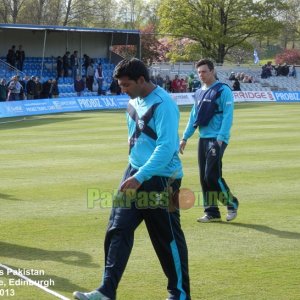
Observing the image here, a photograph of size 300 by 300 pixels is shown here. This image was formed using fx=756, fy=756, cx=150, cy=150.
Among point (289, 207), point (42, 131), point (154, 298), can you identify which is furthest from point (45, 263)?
point (42, 131)

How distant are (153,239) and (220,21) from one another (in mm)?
70254

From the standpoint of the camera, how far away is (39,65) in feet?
160

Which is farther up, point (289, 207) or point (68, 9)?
point (68, 9)

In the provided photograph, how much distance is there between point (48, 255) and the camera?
8.06 meters

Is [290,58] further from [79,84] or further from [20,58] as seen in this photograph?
[20,58]

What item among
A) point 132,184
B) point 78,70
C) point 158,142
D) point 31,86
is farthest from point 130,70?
point 78,70

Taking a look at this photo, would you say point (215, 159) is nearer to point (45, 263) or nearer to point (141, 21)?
point (45, 263)

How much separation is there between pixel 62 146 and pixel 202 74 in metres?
11.3

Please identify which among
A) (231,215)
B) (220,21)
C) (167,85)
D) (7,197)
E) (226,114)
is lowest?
(7,197)

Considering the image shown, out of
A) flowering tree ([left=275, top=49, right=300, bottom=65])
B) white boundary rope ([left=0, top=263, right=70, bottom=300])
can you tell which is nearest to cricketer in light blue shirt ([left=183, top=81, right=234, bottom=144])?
white boundary rope ([left=0, top=263, right=70, bottom=300])

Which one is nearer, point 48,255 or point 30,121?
point 48,255

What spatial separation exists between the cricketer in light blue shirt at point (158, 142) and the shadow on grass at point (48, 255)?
78.1 inches

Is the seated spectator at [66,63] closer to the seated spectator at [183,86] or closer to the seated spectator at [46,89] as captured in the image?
the seated spectator at [46,89]

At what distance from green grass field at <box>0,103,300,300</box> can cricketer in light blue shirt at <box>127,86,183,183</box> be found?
1313mm
